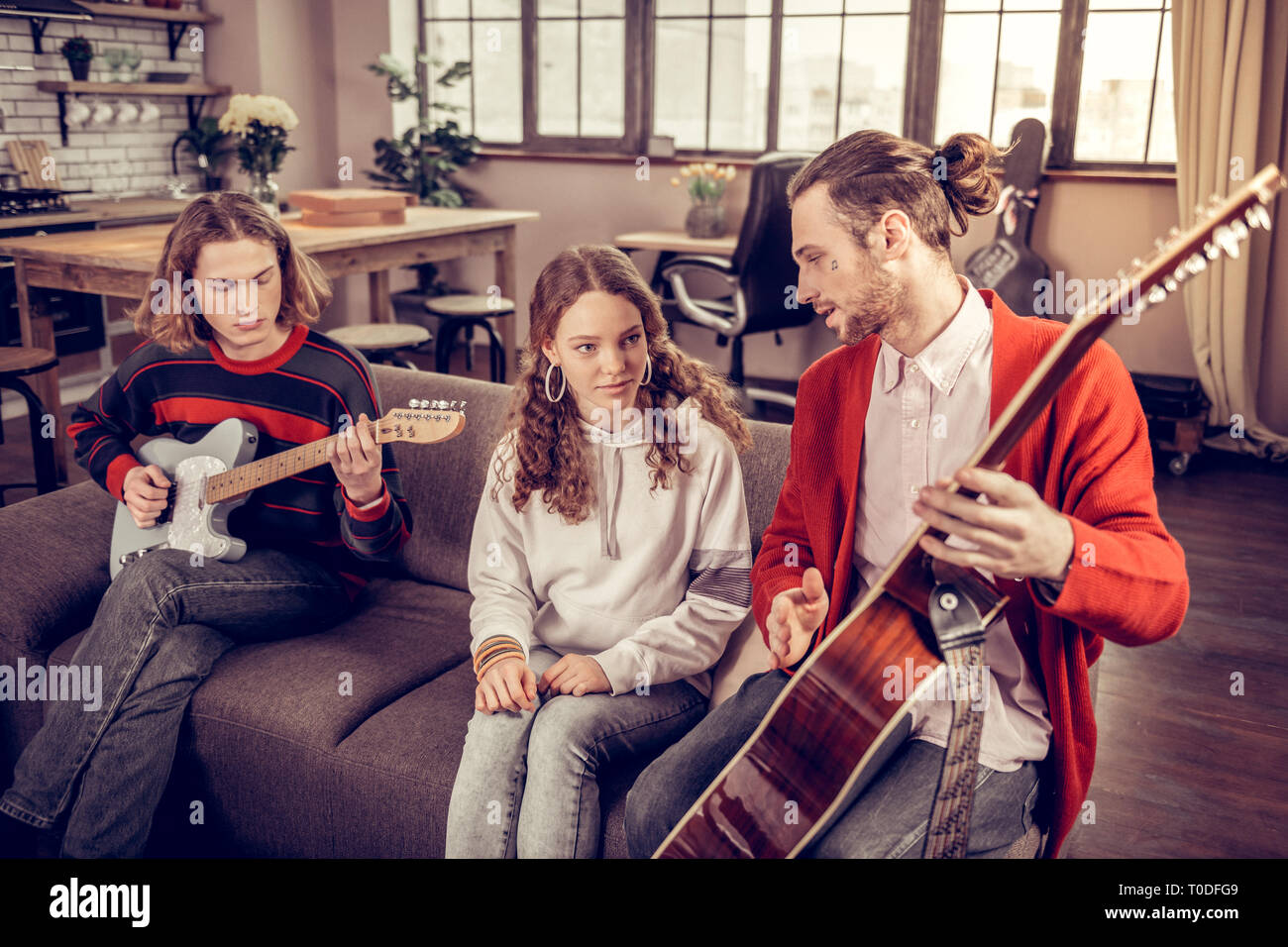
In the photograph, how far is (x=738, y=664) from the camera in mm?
1543

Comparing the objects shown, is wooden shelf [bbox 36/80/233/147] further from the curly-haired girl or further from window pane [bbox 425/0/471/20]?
the curly-haired girl

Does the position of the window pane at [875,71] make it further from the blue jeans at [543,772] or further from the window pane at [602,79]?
the blue jeans at [543,772]

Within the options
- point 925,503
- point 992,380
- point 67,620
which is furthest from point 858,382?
point 67,620

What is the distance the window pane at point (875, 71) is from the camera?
4.63 metres

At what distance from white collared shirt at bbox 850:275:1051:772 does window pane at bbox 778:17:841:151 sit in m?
A: 3.75

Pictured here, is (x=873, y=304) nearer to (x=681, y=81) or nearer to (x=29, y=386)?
(x=29, y=386)

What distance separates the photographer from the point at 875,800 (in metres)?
1.19

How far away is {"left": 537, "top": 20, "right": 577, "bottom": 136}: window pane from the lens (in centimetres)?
530

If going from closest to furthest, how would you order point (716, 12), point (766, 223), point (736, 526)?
point (736, 526), point (766, 223), point (716, 12)

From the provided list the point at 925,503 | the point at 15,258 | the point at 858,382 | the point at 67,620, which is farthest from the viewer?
the point at 15,258

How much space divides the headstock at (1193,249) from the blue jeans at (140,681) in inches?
51.9

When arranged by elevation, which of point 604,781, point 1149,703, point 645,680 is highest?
point 645,680
